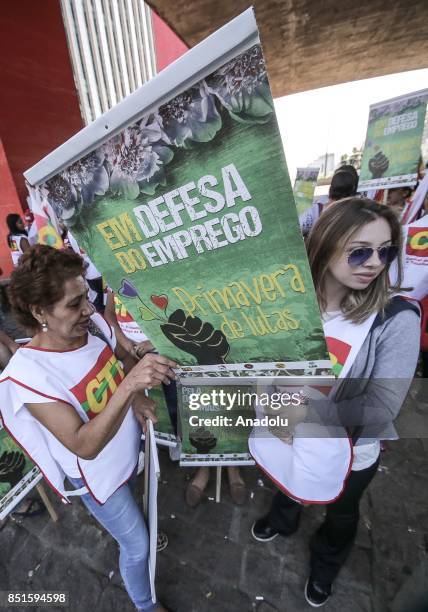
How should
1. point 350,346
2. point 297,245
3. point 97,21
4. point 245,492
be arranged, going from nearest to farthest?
point 297,245, point 350,346, point 245,492, point 97,21

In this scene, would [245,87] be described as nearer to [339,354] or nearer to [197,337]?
[197,337]

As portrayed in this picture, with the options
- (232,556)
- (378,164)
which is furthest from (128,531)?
(378,164)

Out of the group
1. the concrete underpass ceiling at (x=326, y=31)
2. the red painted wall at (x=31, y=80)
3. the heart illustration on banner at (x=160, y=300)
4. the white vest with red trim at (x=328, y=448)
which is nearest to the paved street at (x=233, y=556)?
the white vest with red trim at (x=328, y=448)

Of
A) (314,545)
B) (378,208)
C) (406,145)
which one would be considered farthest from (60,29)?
(314,545)

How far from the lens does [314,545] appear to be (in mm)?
1752

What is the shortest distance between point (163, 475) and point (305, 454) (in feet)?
6.28

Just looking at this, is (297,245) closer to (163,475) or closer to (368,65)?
(163,475)

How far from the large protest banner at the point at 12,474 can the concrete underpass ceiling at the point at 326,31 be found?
30.9 ft

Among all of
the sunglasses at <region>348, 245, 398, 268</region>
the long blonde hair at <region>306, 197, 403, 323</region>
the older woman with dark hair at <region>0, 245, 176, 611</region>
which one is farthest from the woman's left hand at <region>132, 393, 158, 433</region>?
the sunglasses at <region>348, 245, 398, 268</region>

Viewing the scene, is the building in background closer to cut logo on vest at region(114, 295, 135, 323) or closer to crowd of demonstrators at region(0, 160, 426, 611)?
cut logo on vest at region(114, 295, 135, 323)

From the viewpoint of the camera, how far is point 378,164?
3.38 m

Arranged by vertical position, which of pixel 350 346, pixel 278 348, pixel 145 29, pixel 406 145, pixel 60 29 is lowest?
pixel 350 346

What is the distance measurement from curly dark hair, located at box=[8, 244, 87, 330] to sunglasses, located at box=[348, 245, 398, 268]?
1.24 meters

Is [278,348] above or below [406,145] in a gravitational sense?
below
